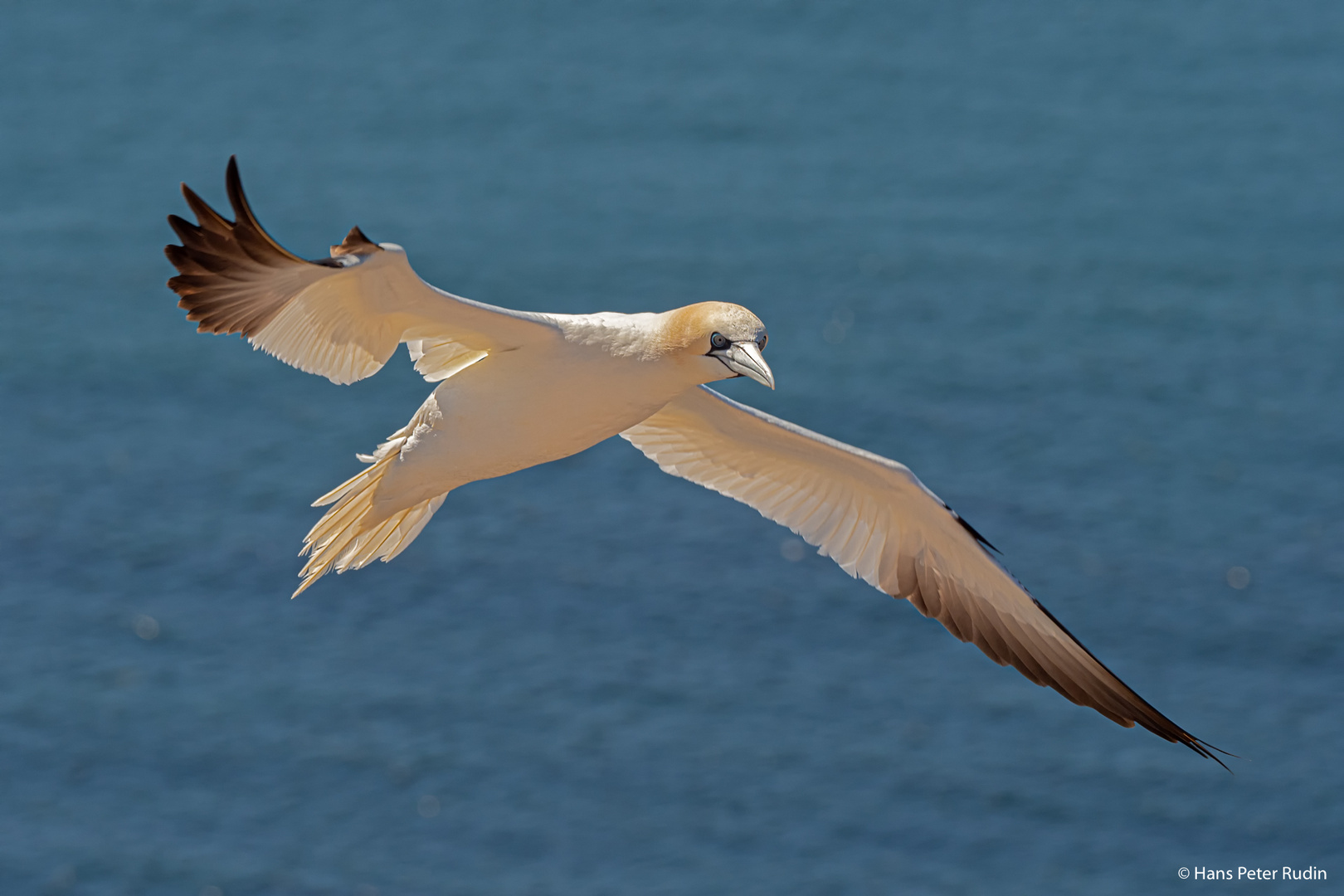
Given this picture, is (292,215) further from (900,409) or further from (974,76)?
(974,76)

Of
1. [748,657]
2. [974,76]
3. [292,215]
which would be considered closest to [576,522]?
[748,657]

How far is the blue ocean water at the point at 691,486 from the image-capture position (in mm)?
44125

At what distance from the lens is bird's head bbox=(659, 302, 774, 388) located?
13398 mm

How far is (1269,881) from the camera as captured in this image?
43938 mm

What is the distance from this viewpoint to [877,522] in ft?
56.7

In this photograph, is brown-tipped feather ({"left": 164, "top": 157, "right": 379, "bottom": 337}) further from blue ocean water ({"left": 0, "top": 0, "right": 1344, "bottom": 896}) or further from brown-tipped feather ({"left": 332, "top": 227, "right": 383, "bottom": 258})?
blue ocean water ({"left": 0, "top": 0, "right": 1344, "bottom": 896})

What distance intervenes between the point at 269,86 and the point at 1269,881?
36.7 m

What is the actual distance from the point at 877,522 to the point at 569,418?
3.95 metres

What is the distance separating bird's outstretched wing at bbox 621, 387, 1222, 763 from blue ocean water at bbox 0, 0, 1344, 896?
25.1 metres

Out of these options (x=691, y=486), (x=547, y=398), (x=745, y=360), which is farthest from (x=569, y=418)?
(x=691, y=486)

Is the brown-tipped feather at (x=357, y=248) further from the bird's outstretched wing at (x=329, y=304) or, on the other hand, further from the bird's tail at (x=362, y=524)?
the bird's tail at (x=362, y=524)

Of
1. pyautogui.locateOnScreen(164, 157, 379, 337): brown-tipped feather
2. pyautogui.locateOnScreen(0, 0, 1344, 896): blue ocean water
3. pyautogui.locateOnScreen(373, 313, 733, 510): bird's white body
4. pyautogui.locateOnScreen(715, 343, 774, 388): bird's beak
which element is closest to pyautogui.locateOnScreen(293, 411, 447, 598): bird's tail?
pyautogui.locateOnScreen(373, 313, 733, 510): bird's white body

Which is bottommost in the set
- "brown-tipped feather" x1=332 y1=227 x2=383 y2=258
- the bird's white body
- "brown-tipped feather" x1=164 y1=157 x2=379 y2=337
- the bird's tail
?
the bird's tail

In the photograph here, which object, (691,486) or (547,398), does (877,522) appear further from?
(691,486)
